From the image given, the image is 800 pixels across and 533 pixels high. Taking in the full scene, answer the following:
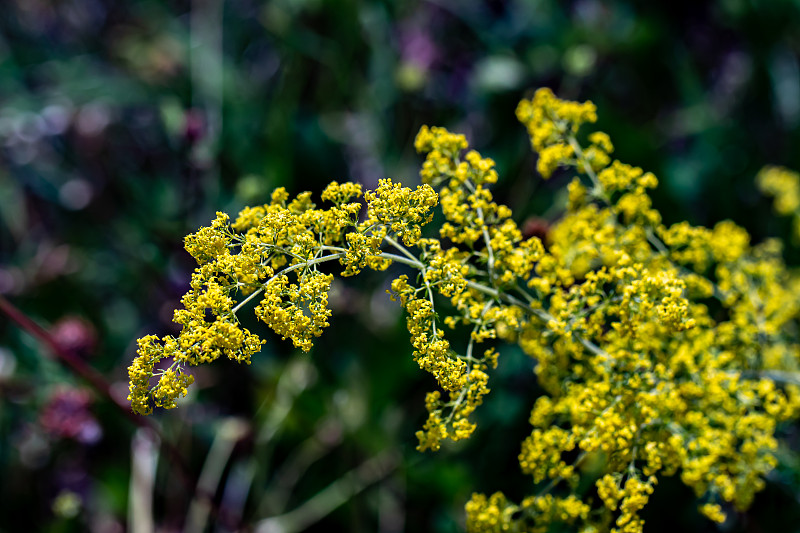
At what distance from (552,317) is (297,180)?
4.95 feet

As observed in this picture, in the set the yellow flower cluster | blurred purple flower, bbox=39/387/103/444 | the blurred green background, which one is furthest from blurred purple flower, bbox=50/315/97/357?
the yellow flower cluster

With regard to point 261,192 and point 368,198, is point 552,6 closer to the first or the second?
point 261,192

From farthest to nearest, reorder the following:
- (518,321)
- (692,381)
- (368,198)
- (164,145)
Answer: (164,145)
(692,381)
(518,321)
(368,198)

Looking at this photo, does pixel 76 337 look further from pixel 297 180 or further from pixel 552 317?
pixel 552 317

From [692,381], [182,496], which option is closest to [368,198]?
[692,381]

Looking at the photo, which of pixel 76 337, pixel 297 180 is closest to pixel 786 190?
pixel 297 180

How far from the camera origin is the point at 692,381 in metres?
1.50

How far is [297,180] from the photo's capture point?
260 centimetres

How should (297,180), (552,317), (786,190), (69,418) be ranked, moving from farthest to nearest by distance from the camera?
(297,180) → (69,418) → (786,190) → (552,317)

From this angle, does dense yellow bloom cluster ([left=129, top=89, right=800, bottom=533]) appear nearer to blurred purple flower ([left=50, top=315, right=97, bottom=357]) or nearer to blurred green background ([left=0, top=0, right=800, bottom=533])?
blurred green background ([left=0, top=0, right=800, bottom=533])

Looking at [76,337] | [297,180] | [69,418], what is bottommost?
[69,418]

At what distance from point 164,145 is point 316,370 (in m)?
1.34

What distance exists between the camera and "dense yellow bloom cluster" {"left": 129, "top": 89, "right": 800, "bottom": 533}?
1151 millimetres

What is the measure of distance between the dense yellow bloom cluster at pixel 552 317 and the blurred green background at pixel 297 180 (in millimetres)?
653
